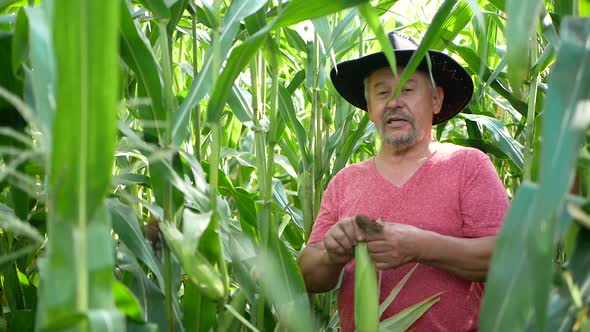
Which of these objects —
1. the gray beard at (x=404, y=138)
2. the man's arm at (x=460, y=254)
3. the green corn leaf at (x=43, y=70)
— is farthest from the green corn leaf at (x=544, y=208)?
the gray beard at (x=404, y=138)

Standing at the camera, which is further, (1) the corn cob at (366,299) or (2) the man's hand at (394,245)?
(2) the man's hand at (394,245)

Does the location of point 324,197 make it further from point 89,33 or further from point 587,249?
point 89,33

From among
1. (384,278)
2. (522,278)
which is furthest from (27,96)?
(384,278)

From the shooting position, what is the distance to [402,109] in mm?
1801

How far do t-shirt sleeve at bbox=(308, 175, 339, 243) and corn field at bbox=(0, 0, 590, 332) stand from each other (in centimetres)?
10

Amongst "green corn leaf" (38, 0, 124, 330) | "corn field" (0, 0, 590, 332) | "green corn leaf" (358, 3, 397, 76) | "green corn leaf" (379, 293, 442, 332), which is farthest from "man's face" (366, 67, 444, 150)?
"green corn leaf" (38, 0, 124, 330)

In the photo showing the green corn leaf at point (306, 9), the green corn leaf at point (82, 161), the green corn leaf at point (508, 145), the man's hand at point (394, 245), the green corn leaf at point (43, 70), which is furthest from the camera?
the green corn leaf at point (508, 145)

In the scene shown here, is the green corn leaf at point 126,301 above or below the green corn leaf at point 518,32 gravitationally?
below

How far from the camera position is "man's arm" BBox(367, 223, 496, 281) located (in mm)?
1412

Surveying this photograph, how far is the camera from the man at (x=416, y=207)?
153 cm

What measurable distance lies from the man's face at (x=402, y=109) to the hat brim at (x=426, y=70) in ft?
0.12

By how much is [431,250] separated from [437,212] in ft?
0.65

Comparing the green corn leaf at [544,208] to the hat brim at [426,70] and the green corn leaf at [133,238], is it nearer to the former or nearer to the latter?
the green corn leaf at [133,238]

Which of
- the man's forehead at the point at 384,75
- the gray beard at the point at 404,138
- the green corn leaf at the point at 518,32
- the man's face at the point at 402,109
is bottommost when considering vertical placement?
the gray beard at the point at 404,138
